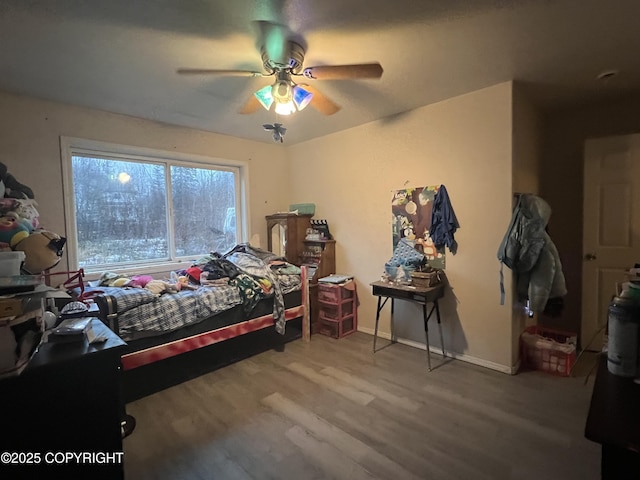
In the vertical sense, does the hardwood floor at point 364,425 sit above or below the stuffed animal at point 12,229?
below

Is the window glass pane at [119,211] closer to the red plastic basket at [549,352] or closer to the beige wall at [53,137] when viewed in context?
the beige wall at [53,137]

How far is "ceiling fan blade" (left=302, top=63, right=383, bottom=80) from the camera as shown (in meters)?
1.87

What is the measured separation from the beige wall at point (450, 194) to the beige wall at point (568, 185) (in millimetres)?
1219

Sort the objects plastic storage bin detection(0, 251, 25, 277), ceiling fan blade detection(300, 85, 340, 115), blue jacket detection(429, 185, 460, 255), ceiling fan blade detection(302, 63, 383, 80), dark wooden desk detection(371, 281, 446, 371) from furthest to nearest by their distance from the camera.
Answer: blue jacket detection(429, 185, 460, 255) → dark wooden desk detection(371, 281, 446, 371) → ceiling fan blade detection(300, 85, 340, 115) → ceiling fan blade detection(302, 63, 383, 80) → plastic storage bin detection(0, 251, 25, 277)

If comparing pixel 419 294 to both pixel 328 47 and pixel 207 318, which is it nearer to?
pixel 207 318

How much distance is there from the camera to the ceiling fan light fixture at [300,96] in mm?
2104

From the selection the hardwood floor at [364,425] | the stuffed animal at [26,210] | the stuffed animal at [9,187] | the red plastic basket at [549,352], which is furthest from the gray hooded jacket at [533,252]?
the stuffed animal at [9,187]

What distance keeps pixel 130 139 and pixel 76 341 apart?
2.39m

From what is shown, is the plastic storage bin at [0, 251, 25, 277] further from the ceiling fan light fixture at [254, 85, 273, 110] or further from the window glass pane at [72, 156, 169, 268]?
the window glass pane at [72, 156, 169, 268]

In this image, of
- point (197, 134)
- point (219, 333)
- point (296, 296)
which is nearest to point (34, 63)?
point (197, 134)

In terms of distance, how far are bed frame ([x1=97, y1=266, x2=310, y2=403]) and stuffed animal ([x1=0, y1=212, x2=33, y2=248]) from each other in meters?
0.65

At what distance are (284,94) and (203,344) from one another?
2.10 m

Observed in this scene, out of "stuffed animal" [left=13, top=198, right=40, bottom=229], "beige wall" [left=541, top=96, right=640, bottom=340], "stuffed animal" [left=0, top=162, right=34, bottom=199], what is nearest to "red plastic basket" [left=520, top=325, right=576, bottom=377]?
"beige wall" [left=541, top=96, right=640, bottom=340]

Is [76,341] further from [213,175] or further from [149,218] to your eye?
[213,175]
